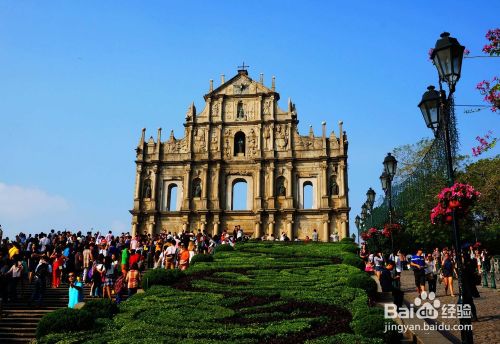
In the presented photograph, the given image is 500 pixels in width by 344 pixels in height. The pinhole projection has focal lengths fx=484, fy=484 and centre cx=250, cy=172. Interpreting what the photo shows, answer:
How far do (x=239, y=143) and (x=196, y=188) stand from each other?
5.67 m

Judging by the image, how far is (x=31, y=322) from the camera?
1291 centimetres

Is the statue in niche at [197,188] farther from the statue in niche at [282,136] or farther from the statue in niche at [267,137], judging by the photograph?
the statue in niche at [282,136]

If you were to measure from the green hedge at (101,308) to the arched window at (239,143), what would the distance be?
32375 millimetres

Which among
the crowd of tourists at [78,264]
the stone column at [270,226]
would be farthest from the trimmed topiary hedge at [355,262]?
the stone column at [270,226]

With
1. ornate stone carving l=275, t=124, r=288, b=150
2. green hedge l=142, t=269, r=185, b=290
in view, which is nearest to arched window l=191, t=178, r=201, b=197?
ornate stone carving l=275, t=124, r=288, b=150

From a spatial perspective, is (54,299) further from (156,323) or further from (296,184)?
(296,184)

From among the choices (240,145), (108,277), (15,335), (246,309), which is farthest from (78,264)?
(240,145)

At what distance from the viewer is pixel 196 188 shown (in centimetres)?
4303

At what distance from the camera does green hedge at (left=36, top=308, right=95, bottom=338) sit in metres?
9.84

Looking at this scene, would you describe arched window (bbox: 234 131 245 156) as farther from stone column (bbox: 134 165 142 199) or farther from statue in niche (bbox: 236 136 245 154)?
stone column (bbox: 134 165 142 199)

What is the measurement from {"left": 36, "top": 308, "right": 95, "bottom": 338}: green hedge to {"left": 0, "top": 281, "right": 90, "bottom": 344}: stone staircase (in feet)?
6.70

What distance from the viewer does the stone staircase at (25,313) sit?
1193 centimetres

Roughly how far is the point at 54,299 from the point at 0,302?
9.12ft

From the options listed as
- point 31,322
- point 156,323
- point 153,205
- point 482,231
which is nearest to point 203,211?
point 153,205
